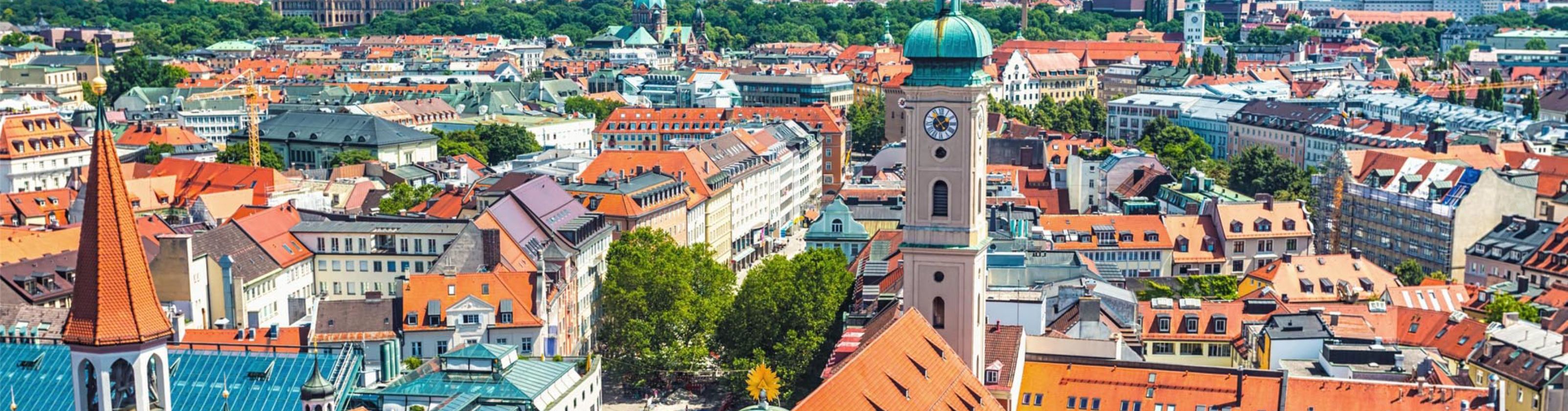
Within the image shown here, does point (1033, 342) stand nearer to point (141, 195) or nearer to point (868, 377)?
point (868, 377)

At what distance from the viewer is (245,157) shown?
141m

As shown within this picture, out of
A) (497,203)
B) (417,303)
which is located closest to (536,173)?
(497,203)

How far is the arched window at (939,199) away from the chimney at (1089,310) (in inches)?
425

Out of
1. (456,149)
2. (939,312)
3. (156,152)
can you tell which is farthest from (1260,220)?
(156,152)

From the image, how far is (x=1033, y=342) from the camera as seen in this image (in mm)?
64500

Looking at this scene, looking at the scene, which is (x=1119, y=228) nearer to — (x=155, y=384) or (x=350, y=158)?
(x=350, y=158)

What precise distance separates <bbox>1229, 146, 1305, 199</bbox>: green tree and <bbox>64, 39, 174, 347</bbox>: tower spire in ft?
404

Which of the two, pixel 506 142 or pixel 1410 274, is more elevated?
pixel 506 142

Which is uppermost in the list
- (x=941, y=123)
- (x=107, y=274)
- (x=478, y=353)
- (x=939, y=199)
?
(x=107, y=274)

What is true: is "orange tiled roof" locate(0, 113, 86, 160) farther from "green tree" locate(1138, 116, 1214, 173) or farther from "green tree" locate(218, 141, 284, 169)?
"green tree" locate(1138, 116, 1214, 173)

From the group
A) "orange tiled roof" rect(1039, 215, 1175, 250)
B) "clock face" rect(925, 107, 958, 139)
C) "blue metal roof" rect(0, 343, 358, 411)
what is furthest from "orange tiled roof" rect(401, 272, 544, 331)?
"orange tiled roof" rect(1039, 215, 1175, 250)

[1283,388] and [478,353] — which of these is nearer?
[478,353]

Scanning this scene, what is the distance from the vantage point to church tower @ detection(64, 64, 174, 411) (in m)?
25.6

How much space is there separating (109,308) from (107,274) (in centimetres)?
53
